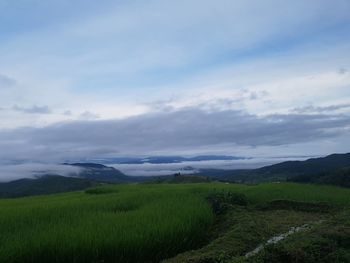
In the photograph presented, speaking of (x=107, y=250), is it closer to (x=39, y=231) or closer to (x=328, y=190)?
(x=39, y=231)

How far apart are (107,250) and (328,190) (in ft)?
39.1

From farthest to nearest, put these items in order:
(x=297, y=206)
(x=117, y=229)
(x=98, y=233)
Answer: (x=297, y=206) < (x=117, y=229) < (x=98, y=233)

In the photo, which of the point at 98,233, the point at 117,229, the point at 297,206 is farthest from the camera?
the point at 297,206

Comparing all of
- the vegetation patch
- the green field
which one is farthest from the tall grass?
the vegetation patch

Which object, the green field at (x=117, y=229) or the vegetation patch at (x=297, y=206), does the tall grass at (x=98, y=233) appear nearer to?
the green field at (x=117, y=229)

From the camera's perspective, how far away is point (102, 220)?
376 inches

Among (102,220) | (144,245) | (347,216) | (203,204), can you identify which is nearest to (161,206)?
(203,204)

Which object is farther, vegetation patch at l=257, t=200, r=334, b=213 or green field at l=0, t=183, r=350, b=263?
vegetation patch at l=257, t=200, r=334, b=213

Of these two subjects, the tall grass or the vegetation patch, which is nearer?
the tall grass

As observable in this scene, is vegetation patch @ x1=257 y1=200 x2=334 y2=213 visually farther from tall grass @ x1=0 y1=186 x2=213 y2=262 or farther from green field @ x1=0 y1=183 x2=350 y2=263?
tall grass @ x1=0 y1=186 x2=213 y2=262

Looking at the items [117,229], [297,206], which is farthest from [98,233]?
[297,206]

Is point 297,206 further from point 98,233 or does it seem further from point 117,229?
point 98,233

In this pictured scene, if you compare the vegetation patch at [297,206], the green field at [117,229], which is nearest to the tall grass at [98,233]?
the green field at [117,229]

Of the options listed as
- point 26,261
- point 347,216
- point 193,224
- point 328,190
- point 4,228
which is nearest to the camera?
point 26,261
